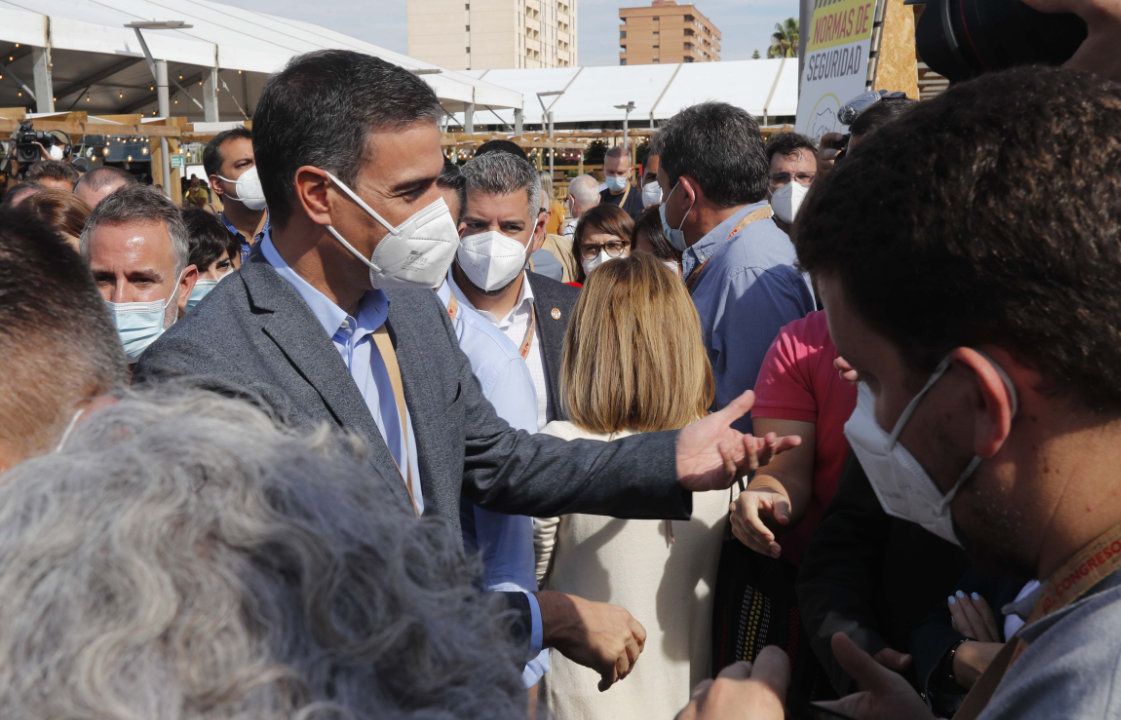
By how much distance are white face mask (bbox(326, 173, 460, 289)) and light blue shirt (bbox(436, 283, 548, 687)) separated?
1.74ft

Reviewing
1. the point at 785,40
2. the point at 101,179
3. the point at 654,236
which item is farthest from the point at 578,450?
the point at 785,40

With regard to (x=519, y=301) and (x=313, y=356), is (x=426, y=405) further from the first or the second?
(x=519, y=301)

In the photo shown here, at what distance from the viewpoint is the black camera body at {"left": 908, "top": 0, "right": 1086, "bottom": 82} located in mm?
1984

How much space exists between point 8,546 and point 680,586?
103 inches

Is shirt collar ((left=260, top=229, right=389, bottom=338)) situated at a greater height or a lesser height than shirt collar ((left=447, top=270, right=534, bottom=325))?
greater

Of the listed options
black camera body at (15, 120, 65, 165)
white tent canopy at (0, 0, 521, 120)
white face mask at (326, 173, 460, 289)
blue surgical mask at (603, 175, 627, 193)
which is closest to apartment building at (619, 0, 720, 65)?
white tent canopy at (0, 0, 521, 120)

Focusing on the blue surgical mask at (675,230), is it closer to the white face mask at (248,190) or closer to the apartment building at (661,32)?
the white face mask at (248,190)

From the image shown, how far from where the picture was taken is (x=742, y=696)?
4.54ft

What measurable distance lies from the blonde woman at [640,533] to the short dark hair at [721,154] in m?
1.37

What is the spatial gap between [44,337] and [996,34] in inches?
70.1

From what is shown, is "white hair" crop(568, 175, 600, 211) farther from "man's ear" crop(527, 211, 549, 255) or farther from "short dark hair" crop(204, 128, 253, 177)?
"short dark hair" crop(204, 128, 253, 177)

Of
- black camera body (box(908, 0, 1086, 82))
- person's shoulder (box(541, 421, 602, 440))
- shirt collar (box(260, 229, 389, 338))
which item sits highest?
black camera body (box(908, 0, 1086, 82))

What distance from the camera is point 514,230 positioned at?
188 inches

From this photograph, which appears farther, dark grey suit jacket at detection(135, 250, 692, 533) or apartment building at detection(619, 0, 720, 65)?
apartment building at detection(619, 0, 720, 65)
